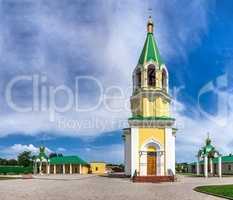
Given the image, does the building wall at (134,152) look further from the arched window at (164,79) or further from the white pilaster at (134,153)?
the arched window at (164,79)

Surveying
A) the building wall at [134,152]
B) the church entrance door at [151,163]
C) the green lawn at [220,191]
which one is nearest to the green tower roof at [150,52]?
the building wall at [134,152]

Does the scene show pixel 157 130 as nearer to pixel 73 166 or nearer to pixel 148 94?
pixel 148 94

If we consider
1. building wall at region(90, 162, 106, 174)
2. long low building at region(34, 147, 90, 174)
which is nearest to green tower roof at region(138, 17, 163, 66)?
long low building at region(34, 147, 90, 174)

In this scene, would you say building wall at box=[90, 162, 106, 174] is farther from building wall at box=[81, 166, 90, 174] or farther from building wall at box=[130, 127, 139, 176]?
building wall at box=[130, 127, 139, 176]

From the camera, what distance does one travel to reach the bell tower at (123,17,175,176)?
31.5 meters

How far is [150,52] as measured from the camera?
3359 centimetres

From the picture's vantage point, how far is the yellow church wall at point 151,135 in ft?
104

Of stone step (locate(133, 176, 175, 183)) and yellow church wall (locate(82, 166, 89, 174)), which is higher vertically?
stone step (locate(133, 176, 175, 183))

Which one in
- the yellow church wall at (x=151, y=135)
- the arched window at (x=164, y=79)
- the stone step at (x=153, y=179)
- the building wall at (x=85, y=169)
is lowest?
the building wall at (x=85, y=169)

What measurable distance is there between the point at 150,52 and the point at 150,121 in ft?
20.4

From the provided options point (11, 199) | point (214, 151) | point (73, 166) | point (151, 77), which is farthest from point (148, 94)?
point (73, 166)

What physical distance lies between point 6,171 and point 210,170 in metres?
31.6

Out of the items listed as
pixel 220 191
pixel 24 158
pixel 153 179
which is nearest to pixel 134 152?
pixel 153 179

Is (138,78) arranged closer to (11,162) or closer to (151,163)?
(151,163)
